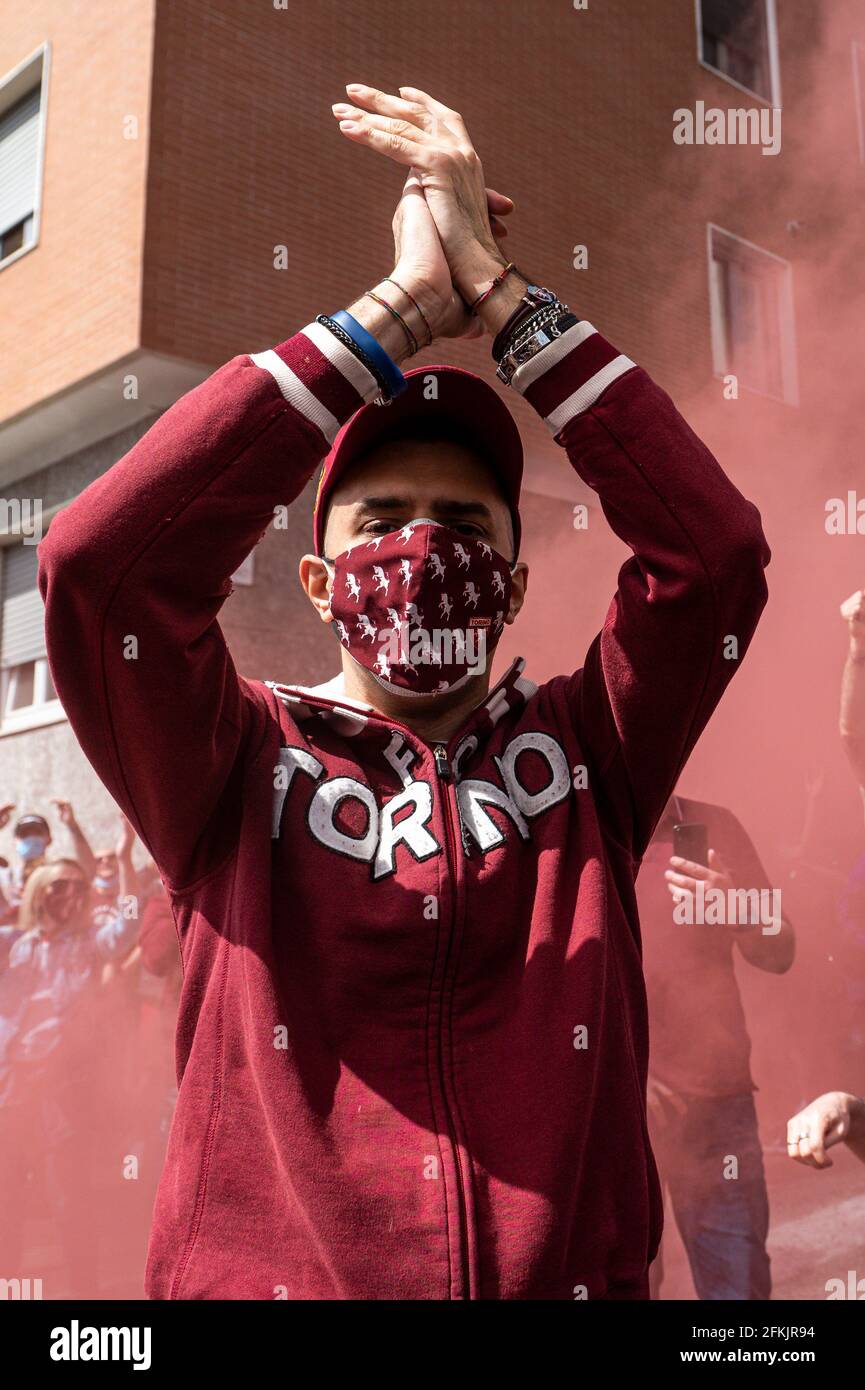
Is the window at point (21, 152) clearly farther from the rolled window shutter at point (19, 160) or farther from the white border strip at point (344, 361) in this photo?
the white border strip at point (344, 361)

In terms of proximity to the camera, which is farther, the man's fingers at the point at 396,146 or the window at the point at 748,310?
the window at the point at 748,310

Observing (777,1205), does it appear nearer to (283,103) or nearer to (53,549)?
(53,549)

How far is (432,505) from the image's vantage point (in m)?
2.05

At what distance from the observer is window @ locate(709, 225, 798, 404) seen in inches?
398

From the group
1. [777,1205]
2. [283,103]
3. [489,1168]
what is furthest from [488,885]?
[283,103]

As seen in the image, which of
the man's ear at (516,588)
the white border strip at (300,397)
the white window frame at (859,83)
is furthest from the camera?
the white window frame at (859,83)

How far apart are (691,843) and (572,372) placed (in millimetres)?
2503

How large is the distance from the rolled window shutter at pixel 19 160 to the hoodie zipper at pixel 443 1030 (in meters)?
8.78

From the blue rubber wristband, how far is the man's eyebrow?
29cm

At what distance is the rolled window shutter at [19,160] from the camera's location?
9.45 metres

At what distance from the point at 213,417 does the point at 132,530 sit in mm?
191

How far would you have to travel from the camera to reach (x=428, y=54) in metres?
9.37

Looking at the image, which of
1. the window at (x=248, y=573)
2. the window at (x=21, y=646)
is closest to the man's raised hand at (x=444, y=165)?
the window at (x=248, y=573)

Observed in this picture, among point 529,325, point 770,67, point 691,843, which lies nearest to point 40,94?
point 770,67
